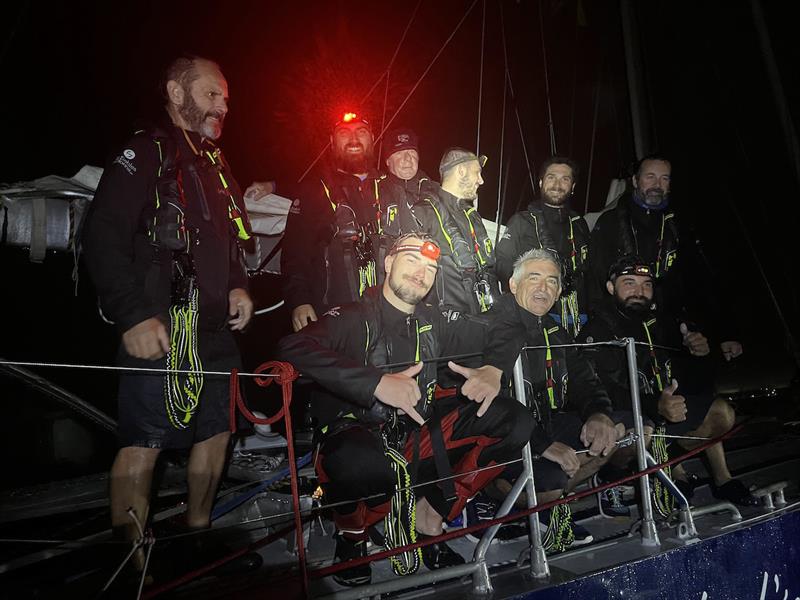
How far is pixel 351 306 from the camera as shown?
2469 mm

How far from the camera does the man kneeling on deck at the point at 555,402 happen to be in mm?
2730

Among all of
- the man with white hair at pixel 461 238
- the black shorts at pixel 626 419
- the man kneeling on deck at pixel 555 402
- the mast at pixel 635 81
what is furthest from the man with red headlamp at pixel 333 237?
the mast at pixel 635 81

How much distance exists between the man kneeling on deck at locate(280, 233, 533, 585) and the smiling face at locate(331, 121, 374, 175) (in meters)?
1.18

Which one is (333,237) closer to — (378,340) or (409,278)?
(409,278)

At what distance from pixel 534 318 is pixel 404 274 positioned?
1037 millimetres

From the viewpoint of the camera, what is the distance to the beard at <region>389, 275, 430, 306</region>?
2516 mm

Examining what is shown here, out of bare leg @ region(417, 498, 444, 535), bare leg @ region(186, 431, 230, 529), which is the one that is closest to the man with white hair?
bare leg @ region(417, 498, 444, 535)

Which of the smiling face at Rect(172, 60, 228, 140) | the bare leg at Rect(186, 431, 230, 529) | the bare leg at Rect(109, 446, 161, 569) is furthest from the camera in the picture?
the smiling face at Rect(172, 60, 228, 140)

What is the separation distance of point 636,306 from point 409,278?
210 centimetres

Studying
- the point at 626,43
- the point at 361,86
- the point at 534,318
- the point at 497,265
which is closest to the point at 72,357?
the point at 361,86

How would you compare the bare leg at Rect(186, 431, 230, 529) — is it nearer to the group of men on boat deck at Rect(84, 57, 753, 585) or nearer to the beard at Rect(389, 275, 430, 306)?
the group of men on boat deck at Rect(84, 57, 753, 585)

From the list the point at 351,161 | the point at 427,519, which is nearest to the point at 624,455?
the point at 427,519

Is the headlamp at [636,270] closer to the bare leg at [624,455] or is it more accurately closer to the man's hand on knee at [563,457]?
the bare leg at [624,455]

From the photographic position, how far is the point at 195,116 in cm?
248
